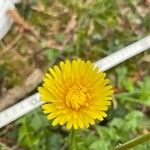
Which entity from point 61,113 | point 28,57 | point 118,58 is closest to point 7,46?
point 28,57

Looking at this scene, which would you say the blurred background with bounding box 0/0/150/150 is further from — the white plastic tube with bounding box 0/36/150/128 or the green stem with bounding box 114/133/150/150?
the green stem with bounding box 114/133/150/150

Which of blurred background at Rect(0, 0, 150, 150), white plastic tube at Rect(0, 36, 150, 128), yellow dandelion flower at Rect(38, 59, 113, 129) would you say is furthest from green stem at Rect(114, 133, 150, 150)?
white plastic tube at Rect(0, 36, 150, 128)

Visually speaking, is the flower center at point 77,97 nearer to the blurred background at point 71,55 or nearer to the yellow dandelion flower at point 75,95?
the yellow dandelion flower at point 75,95

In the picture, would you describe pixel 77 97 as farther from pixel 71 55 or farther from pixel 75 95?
pixel 71 55

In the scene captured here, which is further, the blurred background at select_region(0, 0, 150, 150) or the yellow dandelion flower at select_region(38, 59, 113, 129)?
the blurred background at select_region(0, 0, 150, 150)

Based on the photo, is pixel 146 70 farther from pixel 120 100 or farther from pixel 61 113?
pixel 61 113

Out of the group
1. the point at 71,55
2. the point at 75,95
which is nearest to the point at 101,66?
the point at 71,55
